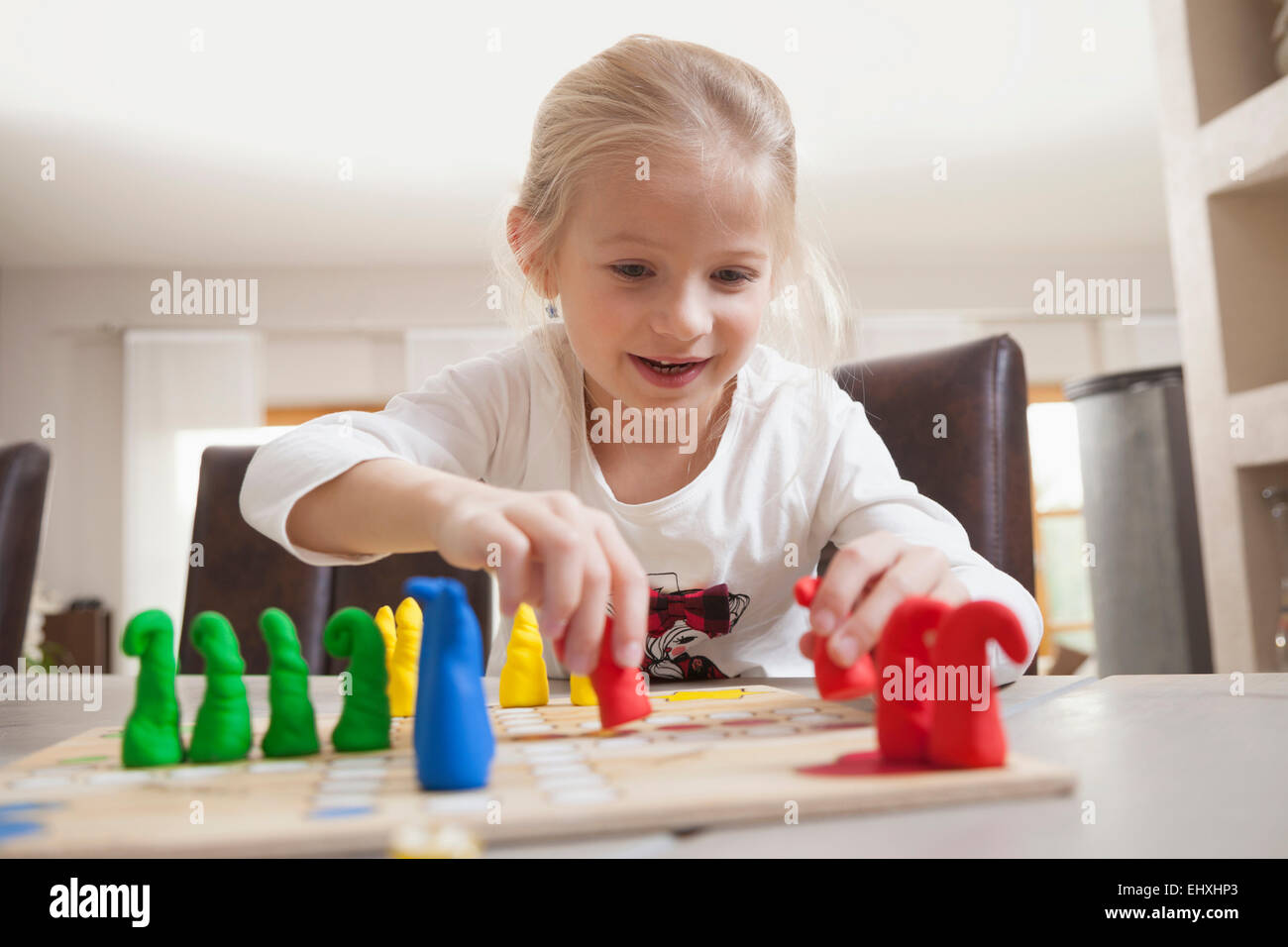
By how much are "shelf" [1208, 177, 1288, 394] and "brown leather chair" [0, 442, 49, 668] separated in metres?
1.97


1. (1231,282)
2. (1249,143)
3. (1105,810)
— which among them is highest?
(1249,143)

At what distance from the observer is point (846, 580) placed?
614mm

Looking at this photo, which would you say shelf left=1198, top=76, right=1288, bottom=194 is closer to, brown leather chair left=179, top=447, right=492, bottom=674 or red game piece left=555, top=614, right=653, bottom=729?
brown leather chair left=179, top=447, right=492, bottom=674

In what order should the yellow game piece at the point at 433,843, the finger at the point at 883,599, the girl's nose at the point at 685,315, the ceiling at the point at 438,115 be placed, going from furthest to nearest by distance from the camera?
the ceiling at the point at 438,115 → the girl's nose at the point at 685,315 → the finger at the point at 883,599 → the yellow game piece at the point at 433,843

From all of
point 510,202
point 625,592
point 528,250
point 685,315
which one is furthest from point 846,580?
point 510,202

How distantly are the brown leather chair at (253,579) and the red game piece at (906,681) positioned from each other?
1105 millimetres

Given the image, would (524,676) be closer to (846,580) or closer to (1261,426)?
(846,580)

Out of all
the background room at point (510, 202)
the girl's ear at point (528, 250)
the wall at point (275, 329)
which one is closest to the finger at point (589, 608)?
the girl's ear at point (528, 250)

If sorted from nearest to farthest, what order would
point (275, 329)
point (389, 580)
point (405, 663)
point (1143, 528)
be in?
point (405, 663) → point (389, 580) → point (1143, 528) → point (275, 329)

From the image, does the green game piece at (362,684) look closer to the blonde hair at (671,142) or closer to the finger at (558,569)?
the finger at (558,569)

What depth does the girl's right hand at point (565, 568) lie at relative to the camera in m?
0.55

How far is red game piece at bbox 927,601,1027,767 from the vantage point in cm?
46

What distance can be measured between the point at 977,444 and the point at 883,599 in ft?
2.32

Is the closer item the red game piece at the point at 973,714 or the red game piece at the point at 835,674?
the red game piece at the point at 973,714
